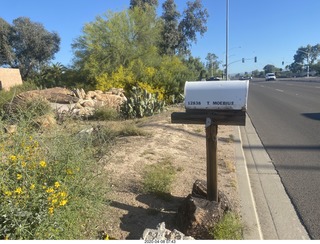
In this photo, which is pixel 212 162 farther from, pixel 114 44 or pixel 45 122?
pixel 114 44

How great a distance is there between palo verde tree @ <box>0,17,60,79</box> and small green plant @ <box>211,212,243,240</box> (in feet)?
147

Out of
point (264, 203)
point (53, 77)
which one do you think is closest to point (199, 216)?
point (264, 203)

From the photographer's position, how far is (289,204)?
4.77 meters

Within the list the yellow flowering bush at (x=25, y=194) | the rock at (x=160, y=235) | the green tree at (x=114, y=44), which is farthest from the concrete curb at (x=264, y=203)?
the green tree at (x=114, y=44)

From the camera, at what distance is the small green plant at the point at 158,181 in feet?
15.5

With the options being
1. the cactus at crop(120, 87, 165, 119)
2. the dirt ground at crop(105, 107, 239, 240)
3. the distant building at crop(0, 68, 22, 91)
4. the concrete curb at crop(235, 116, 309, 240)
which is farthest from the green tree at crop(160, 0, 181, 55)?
the concrete curb at crop(235, 116, 309, 240)

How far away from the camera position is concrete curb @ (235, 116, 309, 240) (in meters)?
3.90

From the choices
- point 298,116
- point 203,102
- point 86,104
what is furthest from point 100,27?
point 203,102

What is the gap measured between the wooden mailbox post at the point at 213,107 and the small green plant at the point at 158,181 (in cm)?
85

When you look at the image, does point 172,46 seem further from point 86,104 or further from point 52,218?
point 52,218

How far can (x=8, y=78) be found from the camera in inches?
1291

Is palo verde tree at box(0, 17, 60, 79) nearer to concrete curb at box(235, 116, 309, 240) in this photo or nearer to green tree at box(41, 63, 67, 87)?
green tree at box(41, 63, 67, 87)

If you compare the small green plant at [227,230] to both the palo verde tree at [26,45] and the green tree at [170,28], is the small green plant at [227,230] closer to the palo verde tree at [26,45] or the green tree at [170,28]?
the green tree at [170,28]
